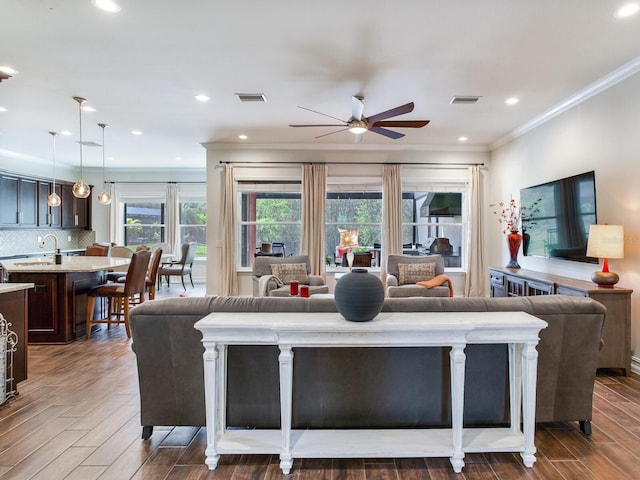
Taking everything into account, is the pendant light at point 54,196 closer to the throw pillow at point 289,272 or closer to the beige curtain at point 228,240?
the beige curtain at point 228,240

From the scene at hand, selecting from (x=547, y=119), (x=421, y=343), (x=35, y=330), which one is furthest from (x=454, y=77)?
(x=35, y=330)

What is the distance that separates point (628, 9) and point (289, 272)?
437 cm

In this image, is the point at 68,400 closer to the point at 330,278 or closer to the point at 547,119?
the point at 330,278

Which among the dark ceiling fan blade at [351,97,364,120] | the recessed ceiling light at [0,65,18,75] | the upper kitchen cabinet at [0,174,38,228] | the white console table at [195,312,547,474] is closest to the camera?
the white console table at [195,312,547,474]

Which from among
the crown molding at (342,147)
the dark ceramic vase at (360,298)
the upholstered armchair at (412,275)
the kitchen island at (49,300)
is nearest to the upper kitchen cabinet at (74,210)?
the crown molding at (342,147)

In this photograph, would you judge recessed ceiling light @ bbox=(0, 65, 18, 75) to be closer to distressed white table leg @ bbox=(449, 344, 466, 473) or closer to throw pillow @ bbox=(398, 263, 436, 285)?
distressed white table leg @ bbox=(449, 344, 466, 473)

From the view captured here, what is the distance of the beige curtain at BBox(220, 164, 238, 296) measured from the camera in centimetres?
661

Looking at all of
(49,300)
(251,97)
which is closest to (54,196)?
(49,300)

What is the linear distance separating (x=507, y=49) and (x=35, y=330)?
18.4 ft

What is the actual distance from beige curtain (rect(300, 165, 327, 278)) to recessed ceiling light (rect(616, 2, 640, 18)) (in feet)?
14.7

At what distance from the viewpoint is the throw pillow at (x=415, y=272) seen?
546cm

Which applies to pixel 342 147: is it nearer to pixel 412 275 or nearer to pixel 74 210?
pixel 412 275

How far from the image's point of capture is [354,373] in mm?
2131

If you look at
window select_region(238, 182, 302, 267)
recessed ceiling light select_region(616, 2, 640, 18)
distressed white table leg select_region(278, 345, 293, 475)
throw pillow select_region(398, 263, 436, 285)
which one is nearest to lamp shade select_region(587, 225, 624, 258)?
recessed ceiling light select_region(616, 2, 640, 18)
